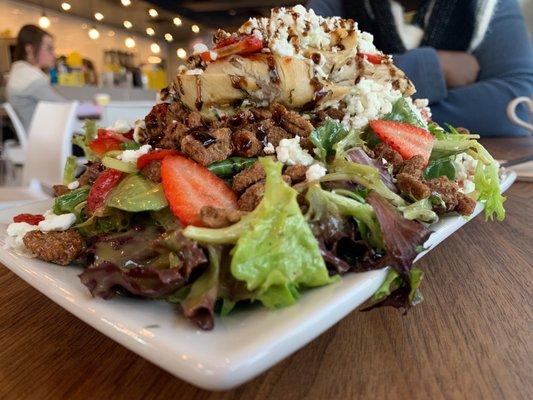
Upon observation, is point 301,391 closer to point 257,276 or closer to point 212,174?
point 257,276

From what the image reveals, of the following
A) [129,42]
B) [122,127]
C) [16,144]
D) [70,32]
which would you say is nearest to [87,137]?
[122,127]

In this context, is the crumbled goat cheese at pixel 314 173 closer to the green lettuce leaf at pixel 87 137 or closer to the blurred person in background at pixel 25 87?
the green lettuce leaf at pixel 87 137

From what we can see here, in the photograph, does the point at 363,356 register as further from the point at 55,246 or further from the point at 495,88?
the point at 495,88

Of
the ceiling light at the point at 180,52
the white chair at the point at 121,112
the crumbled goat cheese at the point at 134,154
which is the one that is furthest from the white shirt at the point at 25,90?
the ceiling light at the point at 180,52

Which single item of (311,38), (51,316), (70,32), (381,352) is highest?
(311,38)

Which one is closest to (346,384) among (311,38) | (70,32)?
(311,38)

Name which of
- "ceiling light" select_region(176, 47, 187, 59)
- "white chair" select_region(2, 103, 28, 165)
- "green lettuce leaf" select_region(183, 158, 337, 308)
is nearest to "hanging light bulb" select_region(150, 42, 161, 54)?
"ceiling light" select_region(176, 47, 187, 59)

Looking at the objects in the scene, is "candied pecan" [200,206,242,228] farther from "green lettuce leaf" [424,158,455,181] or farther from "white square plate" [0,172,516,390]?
"green lettuce leaf" [424,158,455,181]
